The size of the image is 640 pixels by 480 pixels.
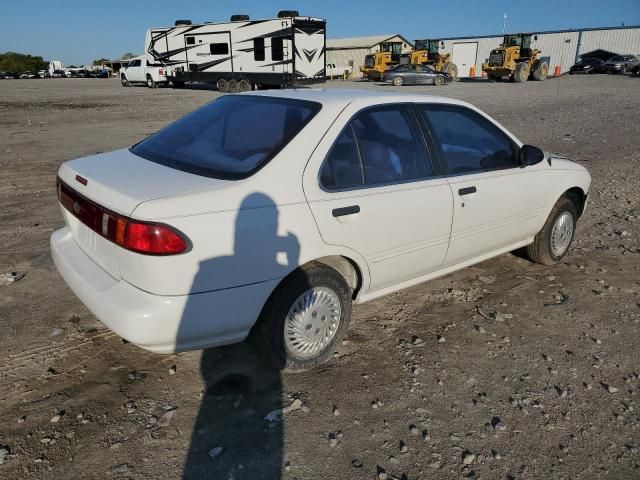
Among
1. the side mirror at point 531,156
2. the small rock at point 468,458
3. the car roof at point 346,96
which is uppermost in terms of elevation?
the car roof at point 346,96

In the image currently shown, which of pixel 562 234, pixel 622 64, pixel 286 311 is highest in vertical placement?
pixel 622 64

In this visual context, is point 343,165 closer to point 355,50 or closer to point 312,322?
point 312,322

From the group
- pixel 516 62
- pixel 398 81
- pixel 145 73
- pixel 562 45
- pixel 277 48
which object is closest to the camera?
pixel 277 48

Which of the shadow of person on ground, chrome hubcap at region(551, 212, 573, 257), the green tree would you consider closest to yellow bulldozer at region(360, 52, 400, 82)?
chrome hubcap at region(551, 212, 573, 257)

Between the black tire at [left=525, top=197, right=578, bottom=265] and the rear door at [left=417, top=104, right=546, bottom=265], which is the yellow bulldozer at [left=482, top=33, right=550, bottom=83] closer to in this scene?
the black tire at [left=525, top=197, right=578, bottom=265]

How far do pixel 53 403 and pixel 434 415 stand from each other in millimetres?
2064

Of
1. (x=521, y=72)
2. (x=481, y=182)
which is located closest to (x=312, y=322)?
(x=481, y=182)

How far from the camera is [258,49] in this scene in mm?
26953

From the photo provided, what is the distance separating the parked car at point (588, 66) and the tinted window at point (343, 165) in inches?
1904

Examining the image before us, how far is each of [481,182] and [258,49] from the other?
25.5 m

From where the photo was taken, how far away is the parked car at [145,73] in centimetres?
3265

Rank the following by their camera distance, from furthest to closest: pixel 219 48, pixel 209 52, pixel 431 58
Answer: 1. pixel 431 58
2. pixel 209 52
3. pixel 219 48

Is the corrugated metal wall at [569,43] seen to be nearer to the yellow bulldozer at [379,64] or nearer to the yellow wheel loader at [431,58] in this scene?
the yellow wheel loader at [431,58]

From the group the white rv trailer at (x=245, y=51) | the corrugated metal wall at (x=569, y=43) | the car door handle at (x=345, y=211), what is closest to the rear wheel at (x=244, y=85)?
the white rv trailer at (x=245, y=51)
